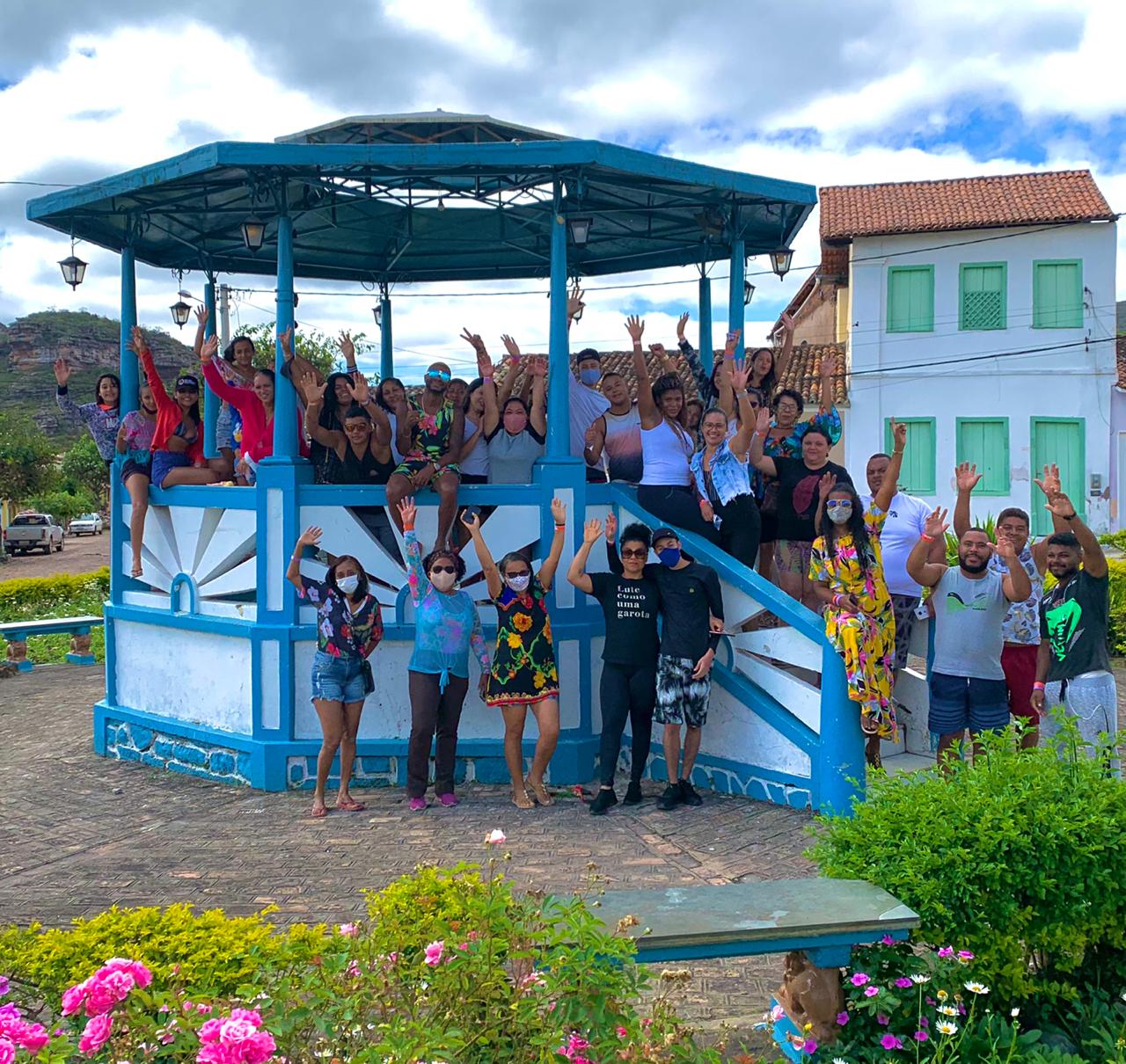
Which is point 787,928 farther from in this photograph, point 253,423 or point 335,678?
point 253,423

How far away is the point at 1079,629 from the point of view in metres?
5.99

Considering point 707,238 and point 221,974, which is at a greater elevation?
point 707,238

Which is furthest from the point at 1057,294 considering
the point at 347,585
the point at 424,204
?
the point at 347,585

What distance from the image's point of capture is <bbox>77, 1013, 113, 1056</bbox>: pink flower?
271cm

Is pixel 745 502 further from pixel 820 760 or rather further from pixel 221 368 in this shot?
pixel 221 368

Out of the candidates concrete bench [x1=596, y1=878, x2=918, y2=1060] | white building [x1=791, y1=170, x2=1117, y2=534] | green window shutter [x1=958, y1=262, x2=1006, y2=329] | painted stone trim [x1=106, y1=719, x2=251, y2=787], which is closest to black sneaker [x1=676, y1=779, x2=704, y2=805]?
painted stone trim [x1=106, y1=719, x2=251, y2=787]

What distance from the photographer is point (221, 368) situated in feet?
28.6

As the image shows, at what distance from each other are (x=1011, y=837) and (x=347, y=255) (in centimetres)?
984

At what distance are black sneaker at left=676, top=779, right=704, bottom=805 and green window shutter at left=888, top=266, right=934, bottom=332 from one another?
20814mm

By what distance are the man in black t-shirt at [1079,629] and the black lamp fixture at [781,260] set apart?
473cm

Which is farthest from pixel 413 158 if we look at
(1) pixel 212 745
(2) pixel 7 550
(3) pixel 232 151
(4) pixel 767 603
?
(2) pixel 7 550

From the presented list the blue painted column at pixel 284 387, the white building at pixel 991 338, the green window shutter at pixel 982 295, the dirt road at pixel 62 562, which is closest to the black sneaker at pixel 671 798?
the blue painted column at pixel 284 387

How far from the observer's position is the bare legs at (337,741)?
7.06m

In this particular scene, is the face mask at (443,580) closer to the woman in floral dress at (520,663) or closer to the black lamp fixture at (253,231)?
the woman in floral dress at (520,663)
